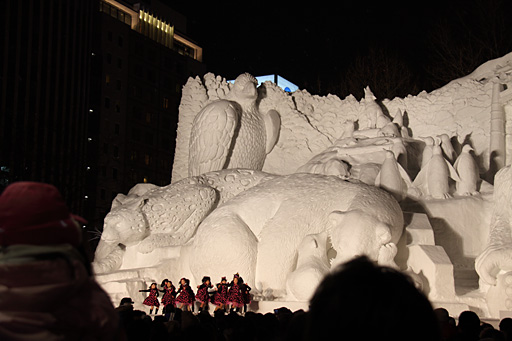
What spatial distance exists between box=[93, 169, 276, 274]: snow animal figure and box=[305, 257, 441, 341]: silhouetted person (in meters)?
7.97

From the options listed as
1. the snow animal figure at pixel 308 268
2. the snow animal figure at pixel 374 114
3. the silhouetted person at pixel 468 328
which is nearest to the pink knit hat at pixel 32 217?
the silhouetted person at pixel 468 328

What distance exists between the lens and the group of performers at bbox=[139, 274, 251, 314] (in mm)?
7223

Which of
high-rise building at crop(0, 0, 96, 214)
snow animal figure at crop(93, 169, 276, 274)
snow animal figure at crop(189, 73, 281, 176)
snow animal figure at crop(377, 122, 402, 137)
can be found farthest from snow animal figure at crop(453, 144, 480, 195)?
high-rise building at crop(0, 0, 96, 214)

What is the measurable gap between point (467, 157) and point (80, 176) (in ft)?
54.0

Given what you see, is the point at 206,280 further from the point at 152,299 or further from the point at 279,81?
the point at 279,81

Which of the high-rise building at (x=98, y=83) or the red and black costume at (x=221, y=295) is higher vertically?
the high-rise building at (x=98, y=83)

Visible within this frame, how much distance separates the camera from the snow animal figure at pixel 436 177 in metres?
9.24

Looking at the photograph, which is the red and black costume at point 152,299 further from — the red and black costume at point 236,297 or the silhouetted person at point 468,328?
the silhouetted person at point 468,328

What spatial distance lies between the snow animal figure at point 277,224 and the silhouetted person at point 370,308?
6178mm

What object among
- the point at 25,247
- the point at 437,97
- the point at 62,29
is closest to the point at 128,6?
the point at 62,29

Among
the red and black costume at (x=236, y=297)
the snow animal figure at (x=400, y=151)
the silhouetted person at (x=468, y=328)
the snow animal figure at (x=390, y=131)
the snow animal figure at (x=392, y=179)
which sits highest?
the snow animal figure at (x=390, y=131)

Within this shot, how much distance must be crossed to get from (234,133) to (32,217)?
9.39 m

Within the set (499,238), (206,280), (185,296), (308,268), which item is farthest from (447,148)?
(185,296)

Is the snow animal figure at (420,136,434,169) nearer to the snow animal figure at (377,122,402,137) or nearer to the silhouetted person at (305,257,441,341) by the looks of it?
the snow animal figure at (377,122,402,137)
